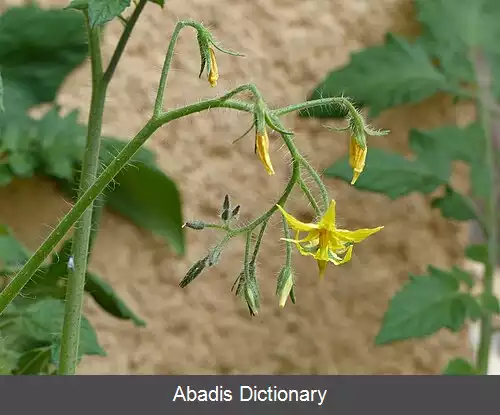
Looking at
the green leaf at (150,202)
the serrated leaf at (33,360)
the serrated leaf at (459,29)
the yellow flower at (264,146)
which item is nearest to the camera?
the yellow flower at (264,146)

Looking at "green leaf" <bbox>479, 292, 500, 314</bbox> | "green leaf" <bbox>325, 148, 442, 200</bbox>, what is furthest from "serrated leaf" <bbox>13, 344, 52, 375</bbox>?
"green leaf" <bbox>479, 292, 500, 314</bbox>

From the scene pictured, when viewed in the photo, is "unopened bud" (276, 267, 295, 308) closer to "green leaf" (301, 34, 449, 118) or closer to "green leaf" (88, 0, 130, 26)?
"green leaf" (88, 0, 130, 26)

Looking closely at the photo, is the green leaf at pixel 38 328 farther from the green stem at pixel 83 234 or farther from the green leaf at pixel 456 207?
Result: the green leaf at pixel 456 207

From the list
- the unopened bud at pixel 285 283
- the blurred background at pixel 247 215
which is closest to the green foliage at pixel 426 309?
the blurred background at pixel 247 215

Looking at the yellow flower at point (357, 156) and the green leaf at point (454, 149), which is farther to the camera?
the green leaf at point (454, 149)

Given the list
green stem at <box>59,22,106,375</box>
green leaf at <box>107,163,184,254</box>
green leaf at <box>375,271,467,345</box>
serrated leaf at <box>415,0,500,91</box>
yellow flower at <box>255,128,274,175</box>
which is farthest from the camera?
serrated leaf at <box>415,0,500,91</box>

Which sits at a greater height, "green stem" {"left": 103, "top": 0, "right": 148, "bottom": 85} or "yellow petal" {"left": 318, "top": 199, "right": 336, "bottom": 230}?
"green stem" {"left": 103, "top": 0, "right": 148, "bottom": 85}
